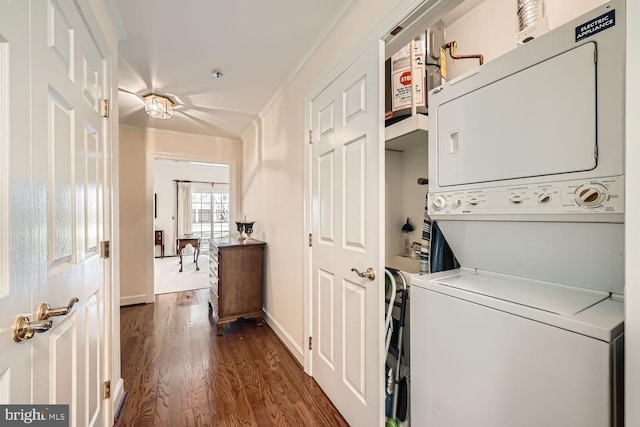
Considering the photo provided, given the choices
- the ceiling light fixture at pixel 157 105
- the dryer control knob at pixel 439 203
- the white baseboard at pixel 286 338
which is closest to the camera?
the dryer control knob at pixel 439 203

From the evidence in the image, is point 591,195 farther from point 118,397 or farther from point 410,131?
point 118,397

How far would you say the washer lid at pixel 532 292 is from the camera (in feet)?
2.35

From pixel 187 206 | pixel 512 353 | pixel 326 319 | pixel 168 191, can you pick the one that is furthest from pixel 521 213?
pixel 168 191

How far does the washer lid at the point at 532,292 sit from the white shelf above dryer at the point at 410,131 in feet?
2.23

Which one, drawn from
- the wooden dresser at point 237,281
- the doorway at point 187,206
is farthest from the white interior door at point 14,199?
the doorway at point 187,206

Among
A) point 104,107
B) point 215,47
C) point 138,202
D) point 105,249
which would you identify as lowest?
point 105,249

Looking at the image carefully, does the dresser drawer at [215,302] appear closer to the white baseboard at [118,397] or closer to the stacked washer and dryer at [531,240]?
the white baseboard at [118,397]

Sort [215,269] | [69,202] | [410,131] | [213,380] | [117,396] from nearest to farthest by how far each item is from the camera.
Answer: [69,202], [410,131], [117,396], [213,380], [215,269]

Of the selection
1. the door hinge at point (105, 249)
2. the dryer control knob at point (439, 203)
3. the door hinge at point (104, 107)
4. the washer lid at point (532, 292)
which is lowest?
the washer lid at point (532, 292)

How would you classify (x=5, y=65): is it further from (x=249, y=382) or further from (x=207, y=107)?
(x=207, y=107)

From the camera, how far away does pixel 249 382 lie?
1.91 metres

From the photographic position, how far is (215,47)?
77.0 inches

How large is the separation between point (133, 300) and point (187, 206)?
4.13 m

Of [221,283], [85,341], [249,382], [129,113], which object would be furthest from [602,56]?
[129,113]
